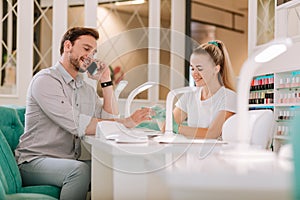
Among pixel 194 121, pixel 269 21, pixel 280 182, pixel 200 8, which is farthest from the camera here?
pixel 200 8

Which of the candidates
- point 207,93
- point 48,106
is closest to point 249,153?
point 207,93

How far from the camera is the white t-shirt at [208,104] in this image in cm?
215

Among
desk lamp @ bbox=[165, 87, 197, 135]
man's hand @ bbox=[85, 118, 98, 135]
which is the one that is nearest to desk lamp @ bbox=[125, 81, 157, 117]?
desk lamp @ bbox=[165, 87, 197, 135]


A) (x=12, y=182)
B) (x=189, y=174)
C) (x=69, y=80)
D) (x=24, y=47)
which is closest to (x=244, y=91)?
(x=189, y=174)

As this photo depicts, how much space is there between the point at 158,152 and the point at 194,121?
0.48 metres

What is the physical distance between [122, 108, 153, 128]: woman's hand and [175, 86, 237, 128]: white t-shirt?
165 mm

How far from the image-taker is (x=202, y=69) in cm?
235

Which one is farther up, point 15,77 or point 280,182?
point 15,77

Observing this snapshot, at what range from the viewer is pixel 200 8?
7.52 meters

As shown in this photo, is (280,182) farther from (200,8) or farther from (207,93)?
(200,8)

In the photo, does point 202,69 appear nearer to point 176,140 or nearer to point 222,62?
point 222,62

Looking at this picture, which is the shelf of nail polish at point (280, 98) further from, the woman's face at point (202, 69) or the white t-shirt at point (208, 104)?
the woman's face at point (202, 69)

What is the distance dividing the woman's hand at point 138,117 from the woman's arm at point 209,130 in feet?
0.56

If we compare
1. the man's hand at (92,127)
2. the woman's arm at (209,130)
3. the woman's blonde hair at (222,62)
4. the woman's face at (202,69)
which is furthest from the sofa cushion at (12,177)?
the woman's blonde hair at (222,62)
